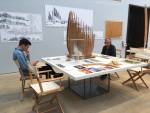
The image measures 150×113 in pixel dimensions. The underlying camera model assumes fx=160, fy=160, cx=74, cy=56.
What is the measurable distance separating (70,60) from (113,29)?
136 inches

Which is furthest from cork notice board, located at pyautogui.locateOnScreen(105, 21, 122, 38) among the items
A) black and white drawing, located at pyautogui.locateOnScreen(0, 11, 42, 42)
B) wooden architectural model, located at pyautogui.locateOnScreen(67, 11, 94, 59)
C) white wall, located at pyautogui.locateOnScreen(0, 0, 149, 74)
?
wooden architectural model, located at pyautogui.locateOnScreen(67, 11, 94, 59)

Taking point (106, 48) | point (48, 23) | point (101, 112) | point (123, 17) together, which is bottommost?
point (101, 112)

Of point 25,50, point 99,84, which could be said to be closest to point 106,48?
point 99,84

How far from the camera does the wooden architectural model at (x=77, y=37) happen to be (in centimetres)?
330

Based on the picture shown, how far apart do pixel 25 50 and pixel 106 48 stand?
2.21 m

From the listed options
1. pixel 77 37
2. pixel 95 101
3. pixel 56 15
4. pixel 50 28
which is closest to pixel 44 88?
pixel 95 101

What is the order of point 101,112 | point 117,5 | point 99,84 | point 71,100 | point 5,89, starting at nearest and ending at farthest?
point 101,112, point 71,100, point 5,89, point 99,84, point 117,5

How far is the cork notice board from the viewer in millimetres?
6029

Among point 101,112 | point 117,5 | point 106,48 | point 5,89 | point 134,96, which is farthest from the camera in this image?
point 117,5

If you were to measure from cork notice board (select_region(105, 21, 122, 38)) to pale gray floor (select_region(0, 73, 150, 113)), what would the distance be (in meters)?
2.87

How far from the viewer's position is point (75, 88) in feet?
11.5

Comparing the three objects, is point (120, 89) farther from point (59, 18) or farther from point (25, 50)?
point (59, 18)

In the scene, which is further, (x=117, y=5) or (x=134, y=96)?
(x=117, y=5)

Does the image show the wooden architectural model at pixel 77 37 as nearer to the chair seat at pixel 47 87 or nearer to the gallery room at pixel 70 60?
the gallery room at pixel 70 60
